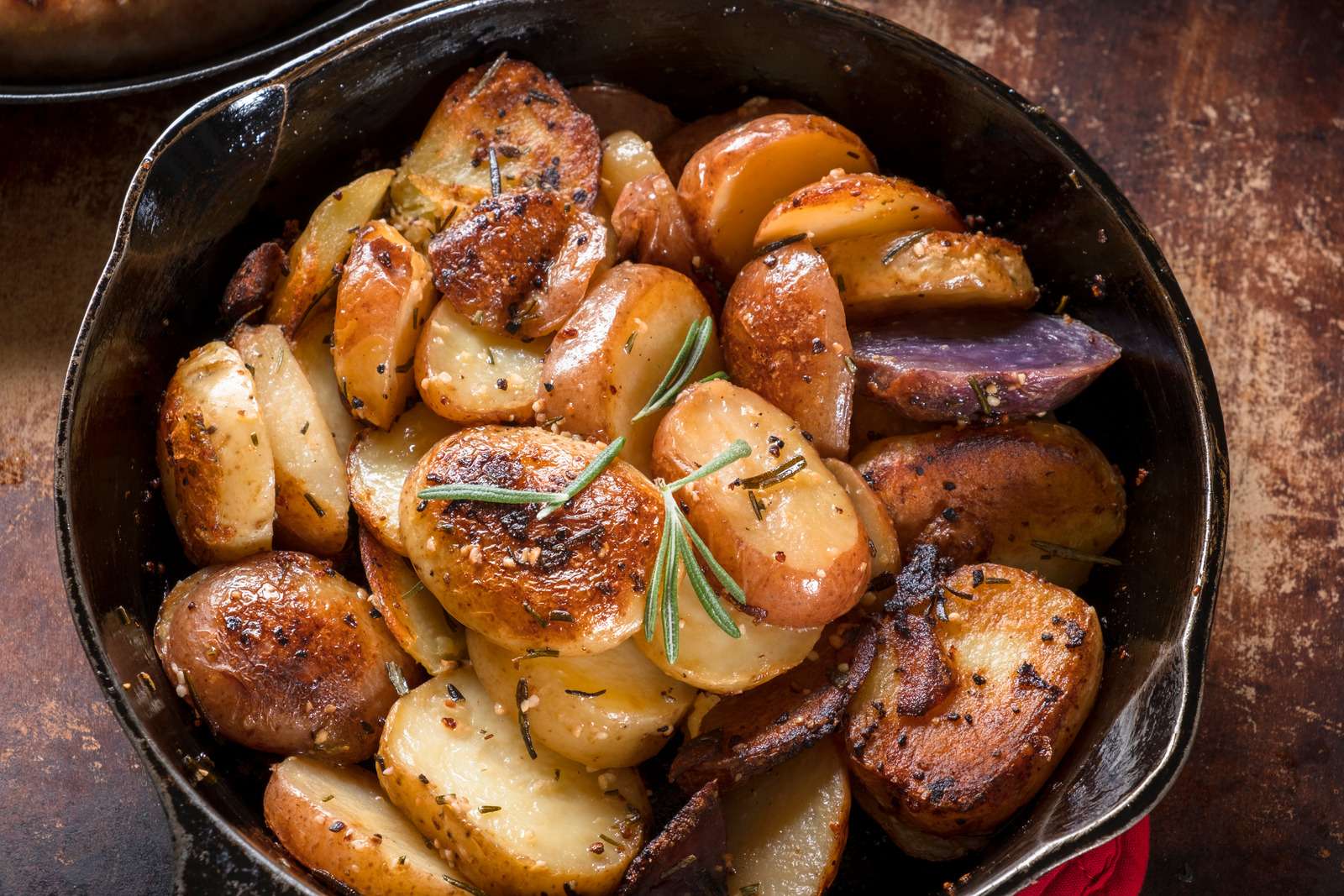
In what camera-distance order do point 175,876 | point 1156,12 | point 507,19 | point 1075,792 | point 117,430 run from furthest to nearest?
point 1156,12 < point 507,19 < point 117,430 < point 1075,792 < point 175,876

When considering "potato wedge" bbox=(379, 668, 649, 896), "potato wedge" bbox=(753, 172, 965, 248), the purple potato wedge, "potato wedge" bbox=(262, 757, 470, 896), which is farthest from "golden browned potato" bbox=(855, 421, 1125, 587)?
"potato wedge" bbox=(262, 757, 470, 896)

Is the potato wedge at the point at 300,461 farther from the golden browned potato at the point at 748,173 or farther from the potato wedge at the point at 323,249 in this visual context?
the golden browned potato at the point at 748,173

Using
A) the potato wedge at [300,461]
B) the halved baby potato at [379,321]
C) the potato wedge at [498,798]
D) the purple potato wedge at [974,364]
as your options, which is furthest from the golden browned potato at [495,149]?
the potato wedge at [498,798]

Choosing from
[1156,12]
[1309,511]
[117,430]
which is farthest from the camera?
[1156,12]

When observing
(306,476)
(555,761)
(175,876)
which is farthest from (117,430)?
(555,761)

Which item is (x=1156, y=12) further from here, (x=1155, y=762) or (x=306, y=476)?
(x=306, y=476)

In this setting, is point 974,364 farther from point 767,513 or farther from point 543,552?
point 543,552
